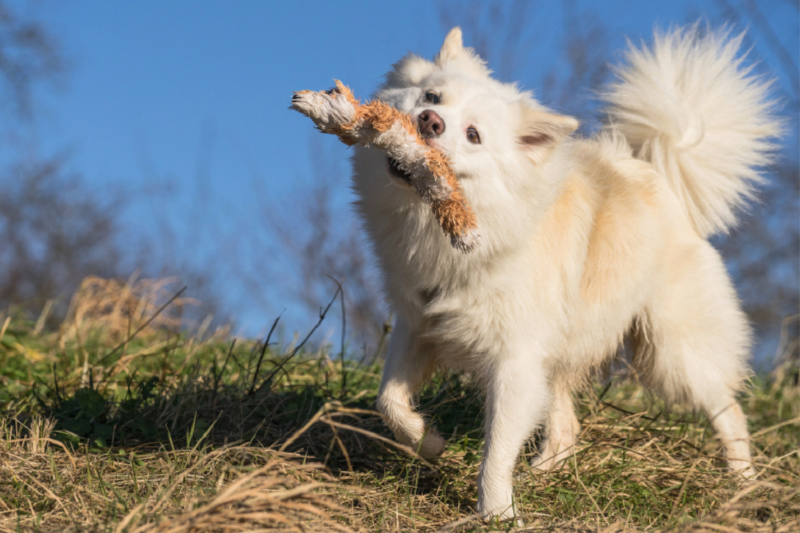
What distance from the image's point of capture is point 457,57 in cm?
335

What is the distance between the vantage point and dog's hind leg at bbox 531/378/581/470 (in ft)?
12.5

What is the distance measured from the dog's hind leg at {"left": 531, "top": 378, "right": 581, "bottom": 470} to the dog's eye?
71.1 inches

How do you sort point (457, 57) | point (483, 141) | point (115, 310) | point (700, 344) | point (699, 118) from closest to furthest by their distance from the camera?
point (483, 141) < point (457, 57) < point (700, 344) < point (699, 118) < point (115, 310)

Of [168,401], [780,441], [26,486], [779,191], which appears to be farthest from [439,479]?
[779,191]

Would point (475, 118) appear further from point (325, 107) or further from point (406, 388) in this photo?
point (406, 388)

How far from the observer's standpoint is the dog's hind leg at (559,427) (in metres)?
3.81

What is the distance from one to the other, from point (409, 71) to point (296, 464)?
2013 millimetres

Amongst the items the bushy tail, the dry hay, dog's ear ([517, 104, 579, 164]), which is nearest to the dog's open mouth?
dog's ear ([517, 104, 579, 164])

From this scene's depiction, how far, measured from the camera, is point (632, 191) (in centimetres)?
356

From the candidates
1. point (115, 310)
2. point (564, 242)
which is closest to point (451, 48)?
point (564, 242)

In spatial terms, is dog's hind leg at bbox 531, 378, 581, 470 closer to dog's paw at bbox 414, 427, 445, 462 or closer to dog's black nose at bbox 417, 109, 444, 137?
dog's paw at bbox 414, 427, 445, 462

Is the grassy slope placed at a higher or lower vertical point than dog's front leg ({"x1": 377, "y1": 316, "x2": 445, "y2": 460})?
lower

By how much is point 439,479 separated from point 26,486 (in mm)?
1849

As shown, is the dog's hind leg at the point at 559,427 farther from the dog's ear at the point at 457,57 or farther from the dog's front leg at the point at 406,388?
the dog's ear at the point at 457,57
